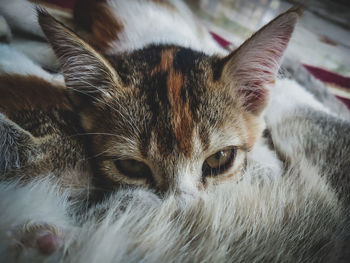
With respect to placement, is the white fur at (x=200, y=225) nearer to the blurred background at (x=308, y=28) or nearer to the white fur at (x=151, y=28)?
the white fur at (x=151, y=28)

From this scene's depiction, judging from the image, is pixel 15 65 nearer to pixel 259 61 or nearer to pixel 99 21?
pixel 99 21

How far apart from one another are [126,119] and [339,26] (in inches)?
70.8

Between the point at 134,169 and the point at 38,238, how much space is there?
0.25 meters

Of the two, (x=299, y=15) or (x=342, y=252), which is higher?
(x=299, y=15)

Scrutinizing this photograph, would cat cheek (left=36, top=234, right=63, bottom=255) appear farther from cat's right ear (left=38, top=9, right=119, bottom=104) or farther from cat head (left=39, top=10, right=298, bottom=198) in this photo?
cat's right ear (left=38, top=9, right=119, bottom=104)

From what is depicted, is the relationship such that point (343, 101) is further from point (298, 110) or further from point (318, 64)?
point (298, 110)

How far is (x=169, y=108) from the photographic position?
594 millimetres

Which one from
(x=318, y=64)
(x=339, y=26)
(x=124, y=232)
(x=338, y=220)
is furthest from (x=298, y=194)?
(x=339, y=26)

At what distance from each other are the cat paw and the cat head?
0.21 metres

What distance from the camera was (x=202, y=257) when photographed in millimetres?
404

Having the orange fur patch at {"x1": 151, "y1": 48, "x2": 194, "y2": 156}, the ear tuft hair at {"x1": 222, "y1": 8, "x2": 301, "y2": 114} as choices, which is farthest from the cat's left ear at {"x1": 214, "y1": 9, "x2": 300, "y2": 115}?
the orange fur patch at {"x1": 151, "y1": 48, "x2": 194, "y2": 156}

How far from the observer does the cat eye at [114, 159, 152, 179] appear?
0.59 m

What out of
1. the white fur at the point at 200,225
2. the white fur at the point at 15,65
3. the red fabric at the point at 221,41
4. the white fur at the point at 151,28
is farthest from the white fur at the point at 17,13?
the red fabric at the point at 221,41

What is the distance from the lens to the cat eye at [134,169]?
0.59 metres
